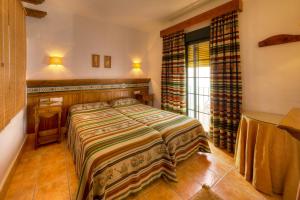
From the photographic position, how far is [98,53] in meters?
3.43

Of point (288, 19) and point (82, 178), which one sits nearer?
point (82, 178)

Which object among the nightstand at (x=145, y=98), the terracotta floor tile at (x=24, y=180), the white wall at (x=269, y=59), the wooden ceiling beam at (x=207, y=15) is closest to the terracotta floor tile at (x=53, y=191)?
the terracotta floor tile at (x=24, y=180)

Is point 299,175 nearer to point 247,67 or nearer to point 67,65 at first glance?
point 247,67

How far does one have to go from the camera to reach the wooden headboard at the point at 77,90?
2.75 m

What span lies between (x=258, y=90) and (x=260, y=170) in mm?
1168

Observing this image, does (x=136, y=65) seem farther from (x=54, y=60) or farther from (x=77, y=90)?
(x=54, y=60)

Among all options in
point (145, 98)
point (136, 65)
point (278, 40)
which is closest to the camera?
point (278, 40)

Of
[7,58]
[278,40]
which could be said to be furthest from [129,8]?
[278,40]

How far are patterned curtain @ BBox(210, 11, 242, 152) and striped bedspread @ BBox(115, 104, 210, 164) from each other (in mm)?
451

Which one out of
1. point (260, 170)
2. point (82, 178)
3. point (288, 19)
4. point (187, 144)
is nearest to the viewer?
point (82, 178)

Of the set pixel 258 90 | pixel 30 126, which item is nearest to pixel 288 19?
pixel 258 90

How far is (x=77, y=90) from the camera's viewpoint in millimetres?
3201

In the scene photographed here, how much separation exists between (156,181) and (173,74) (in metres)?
2.39

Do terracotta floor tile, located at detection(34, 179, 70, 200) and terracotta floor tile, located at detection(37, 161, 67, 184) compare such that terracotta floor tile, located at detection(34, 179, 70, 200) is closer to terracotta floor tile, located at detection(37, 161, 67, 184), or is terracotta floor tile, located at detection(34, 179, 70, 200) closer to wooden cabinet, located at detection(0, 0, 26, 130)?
terracotta floor tile, located at detection(37, 161, 67, 184)
